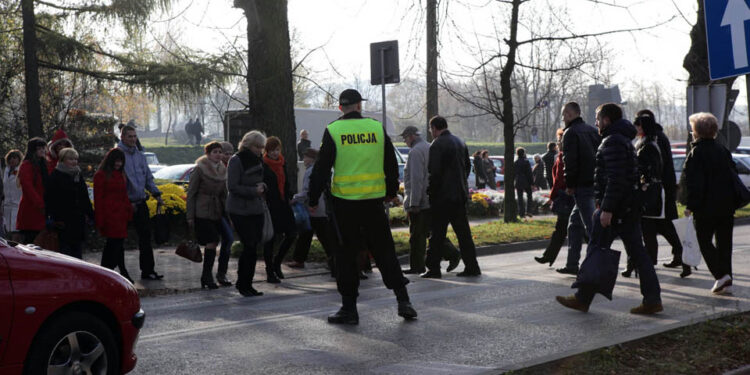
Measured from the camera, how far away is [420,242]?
Answer: 37.3 feet

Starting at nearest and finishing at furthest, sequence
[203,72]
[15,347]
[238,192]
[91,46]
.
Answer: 1. [15,347]
2. [238,192]
3. [203,72]
4. [91,46]

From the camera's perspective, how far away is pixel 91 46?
18.4 m

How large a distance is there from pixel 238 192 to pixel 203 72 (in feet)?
25.6

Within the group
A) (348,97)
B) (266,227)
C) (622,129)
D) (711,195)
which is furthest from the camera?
(266,227)

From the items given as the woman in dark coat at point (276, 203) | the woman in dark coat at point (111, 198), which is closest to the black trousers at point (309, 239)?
the woman in dark coat at point (276, 203)

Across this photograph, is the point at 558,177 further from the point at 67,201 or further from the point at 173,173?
the point at 173,173

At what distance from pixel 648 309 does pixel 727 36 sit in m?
2.44

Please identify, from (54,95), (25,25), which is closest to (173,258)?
(25,25)

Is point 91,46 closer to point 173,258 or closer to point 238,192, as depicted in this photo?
point 173,258

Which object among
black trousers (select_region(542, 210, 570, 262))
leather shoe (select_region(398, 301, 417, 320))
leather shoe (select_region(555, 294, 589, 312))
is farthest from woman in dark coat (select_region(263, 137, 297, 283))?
leather shoe (select_region(555, 294, 589, 312))

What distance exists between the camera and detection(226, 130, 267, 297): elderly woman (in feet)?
31.4

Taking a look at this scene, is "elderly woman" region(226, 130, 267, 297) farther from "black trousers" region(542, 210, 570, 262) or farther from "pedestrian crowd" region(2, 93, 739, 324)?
"black trousers" region(542, 210, 570, 262)

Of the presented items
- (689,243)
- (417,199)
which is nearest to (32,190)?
(417,199)

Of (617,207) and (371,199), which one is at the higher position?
(371,199)
